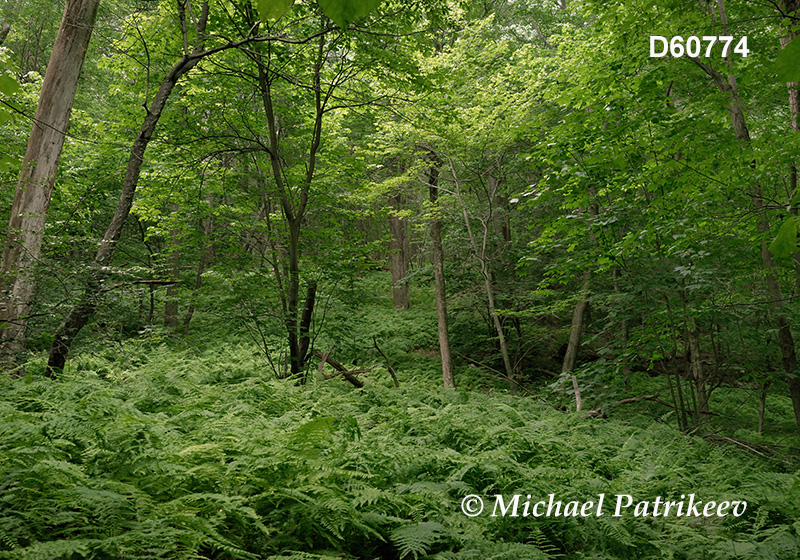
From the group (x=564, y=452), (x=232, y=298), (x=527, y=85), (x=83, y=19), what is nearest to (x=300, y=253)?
(x=232, y=298)

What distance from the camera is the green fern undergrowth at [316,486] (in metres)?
2.18

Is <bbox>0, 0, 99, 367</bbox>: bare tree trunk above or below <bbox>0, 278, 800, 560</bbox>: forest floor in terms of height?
above

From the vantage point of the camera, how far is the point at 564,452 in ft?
15.4

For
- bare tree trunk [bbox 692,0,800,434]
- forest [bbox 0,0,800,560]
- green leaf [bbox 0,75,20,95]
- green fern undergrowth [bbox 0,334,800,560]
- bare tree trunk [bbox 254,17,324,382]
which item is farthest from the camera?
bare tree trunk [bbox 254,17,324,382]

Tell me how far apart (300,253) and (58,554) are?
6.55m

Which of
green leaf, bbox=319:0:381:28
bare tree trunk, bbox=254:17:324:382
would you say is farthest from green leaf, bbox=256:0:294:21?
bare tree trunk, bbox=254:17:324:382

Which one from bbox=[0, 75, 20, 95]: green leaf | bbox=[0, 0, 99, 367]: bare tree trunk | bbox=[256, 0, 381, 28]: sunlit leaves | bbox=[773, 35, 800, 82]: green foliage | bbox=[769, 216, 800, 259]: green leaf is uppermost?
bbox=[0, 0, 99, 367]: bare tree trunk

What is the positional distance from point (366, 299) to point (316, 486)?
232 inches

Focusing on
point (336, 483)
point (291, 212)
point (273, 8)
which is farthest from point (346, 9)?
point (291, 212)

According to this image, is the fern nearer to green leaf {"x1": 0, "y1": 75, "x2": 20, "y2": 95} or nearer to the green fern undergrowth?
the green fern undergrowth

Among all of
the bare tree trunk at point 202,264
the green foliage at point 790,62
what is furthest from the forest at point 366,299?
the bare tree trunk at point 202,264

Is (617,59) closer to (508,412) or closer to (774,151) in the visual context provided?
(774,151)

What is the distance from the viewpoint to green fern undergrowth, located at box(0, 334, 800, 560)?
2180 mm

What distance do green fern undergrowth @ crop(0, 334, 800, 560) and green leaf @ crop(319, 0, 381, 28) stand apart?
206 centimetres
